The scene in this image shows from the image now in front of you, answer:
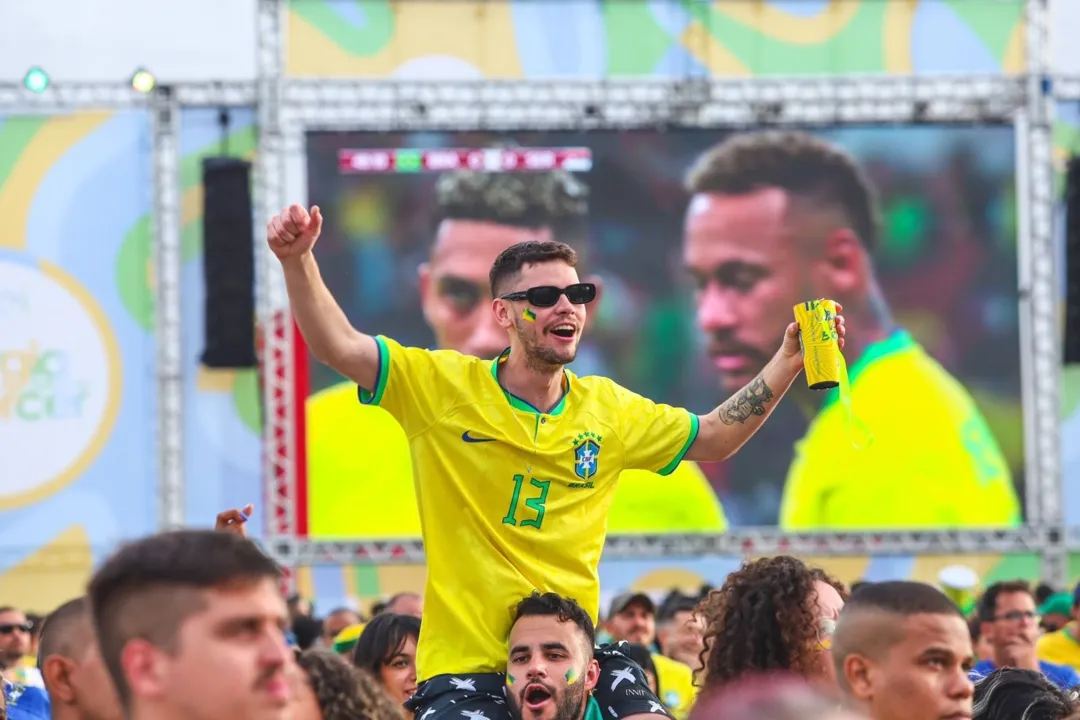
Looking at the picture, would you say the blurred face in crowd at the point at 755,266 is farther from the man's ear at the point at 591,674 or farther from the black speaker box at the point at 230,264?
the man's ear at the point at 591,674

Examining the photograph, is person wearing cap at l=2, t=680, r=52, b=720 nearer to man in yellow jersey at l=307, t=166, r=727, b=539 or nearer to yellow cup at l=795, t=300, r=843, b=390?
yellow cup at l=795, t=300, r=843, b=390

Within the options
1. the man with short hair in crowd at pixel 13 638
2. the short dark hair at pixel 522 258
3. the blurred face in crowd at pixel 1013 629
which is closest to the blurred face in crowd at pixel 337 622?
the man with short hair in crowd at pixel 13 638

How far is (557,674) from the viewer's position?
5.38m

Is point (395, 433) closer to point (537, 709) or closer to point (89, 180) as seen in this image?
point (89, 180)

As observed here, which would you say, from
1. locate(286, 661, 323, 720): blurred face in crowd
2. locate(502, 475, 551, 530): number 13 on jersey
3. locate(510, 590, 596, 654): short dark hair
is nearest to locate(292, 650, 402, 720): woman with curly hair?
locate(286, 661, 323, 720): blurred face in crowd

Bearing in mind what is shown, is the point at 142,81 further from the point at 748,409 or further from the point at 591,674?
the point at 591,674

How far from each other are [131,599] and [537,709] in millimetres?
2276

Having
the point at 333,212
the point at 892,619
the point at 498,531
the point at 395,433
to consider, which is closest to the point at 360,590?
the point at 395,433

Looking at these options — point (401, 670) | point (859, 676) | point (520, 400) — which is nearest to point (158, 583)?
point (859, 676)

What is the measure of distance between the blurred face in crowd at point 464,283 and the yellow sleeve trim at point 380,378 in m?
11.0

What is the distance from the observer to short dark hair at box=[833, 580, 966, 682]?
4152 mm

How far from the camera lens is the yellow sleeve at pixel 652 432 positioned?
573cm

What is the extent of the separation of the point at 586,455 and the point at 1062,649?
585 cm

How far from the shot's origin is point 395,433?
16844 mm
